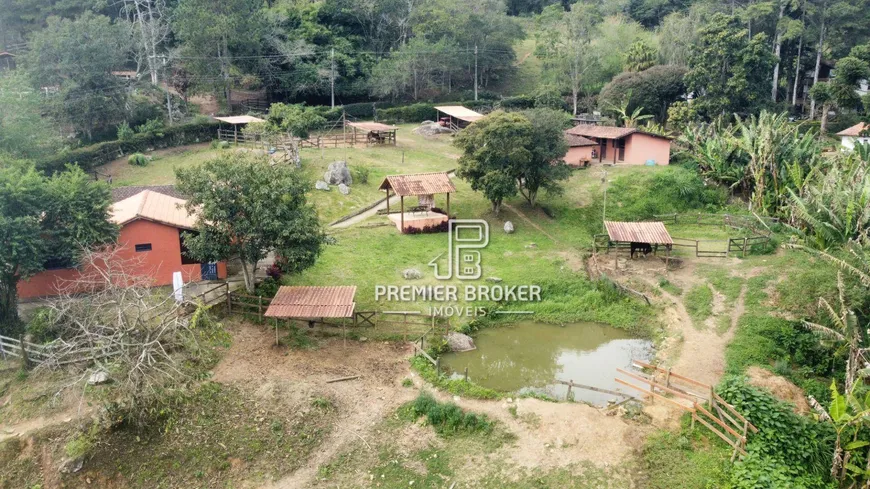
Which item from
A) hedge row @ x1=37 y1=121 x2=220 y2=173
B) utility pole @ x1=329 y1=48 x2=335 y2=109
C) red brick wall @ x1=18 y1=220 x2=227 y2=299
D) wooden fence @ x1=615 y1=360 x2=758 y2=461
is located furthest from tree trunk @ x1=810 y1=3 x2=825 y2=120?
red brick wall @ x1=18 y1=220 x2=227 y2=299

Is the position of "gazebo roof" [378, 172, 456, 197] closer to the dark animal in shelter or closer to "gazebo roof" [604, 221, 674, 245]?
"gazebo roof" [604, 221, 674, 245]

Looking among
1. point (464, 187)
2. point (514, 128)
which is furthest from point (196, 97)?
point (514, 128)

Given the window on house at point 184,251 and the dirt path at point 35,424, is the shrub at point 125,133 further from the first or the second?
the dirt path at point 35,424

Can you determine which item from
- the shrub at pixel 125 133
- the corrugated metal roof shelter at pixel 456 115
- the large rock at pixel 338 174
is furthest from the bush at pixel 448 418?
the corrugated metal roof shelter at pixel 456 115

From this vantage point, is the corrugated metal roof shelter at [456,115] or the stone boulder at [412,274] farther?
the corrugated metal roof shelter at [456,115]

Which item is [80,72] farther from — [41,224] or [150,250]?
[41,224]

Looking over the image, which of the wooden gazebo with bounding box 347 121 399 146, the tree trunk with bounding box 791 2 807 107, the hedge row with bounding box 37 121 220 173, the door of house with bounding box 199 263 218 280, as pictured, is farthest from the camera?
the tree trunk with bounding box 791 2 807 107
